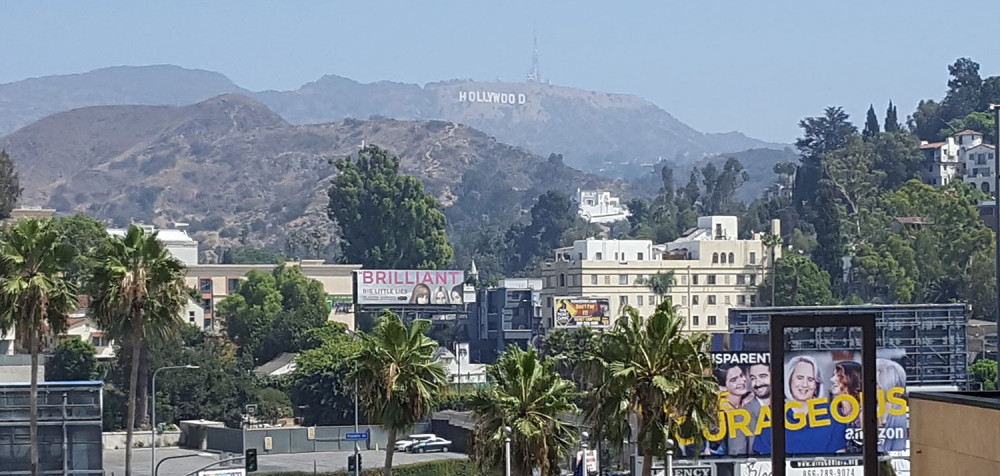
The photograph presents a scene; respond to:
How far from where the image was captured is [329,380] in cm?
15050

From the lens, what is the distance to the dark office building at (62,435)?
66.3 meters

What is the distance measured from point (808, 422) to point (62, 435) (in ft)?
104

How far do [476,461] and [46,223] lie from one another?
59.7 ft

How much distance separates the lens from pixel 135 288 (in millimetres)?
64250

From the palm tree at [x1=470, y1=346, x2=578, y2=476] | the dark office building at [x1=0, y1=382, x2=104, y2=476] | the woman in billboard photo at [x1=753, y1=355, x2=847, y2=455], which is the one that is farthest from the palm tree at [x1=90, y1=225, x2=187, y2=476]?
the woman in billboard photo at [x1=753, y1=355, x2=847, y2=455]

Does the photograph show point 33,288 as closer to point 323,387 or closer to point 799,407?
point 799,407

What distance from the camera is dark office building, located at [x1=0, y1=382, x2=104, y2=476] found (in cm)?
6631

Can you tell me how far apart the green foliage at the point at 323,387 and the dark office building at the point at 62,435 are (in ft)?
246

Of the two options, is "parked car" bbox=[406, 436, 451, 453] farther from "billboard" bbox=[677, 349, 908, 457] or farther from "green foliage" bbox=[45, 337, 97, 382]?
"billboard" bbox=[677, 349, 908, 457]

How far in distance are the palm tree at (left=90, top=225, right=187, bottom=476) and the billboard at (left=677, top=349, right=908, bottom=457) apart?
83.1ft

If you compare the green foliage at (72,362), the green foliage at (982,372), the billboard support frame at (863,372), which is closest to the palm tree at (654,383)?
the billboard support frame at (863,372)

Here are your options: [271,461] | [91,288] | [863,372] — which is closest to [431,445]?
[271,461]

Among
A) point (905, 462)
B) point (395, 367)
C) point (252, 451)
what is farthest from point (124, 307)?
point (905, 462)

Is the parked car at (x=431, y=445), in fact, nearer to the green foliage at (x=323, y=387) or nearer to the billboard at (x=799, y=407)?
the green foliage at (x=323, y=387)
